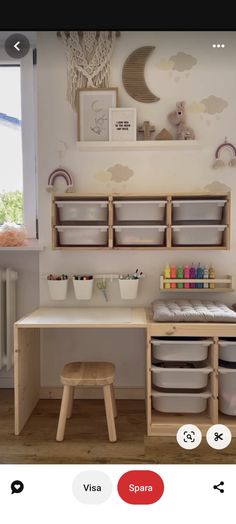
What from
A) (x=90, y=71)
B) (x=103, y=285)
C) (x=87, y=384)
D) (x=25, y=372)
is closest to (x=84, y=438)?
(x=87, y=384)

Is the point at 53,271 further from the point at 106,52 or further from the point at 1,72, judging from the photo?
the point at 1,72

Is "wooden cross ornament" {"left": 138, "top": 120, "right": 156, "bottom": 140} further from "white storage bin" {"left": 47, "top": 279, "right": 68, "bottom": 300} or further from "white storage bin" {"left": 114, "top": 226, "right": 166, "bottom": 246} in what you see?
"white storage bin" {"left": 47, "top": 279, "right": 68, "bottom": 300}

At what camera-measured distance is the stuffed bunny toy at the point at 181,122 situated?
138cm

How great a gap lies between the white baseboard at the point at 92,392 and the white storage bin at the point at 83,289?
0.35 meters

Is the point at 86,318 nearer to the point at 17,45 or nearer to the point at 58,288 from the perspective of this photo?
the point at 58,288

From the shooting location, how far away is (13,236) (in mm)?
1432

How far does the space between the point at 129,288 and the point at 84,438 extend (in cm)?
52

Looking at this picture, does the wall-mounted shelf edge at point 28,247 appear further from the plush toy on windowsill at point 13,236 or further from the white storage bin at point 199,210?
the white storage bin at point 199,210

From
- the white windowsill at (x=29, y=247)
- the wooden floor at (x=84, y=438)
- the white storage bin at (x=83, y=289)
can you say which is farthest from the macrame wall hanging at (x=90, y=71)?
the wooden floor at (x=84, y=438)

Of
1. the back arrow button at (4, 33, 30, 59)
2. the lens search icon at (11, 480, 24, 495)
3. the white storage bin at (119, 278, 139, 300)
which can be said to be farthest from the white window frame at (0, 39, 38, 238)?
the lens search icon at (11, 480, 24, 495)

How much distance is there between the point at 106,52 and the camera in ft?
4.25

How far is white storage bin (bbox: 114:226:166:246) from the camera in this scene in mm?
1411

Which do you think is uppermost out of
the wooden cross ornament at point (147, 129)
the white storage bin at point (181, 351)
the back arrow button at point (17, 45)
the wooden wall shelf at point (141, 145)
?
the wooden cross ornament at point (147, 129)
